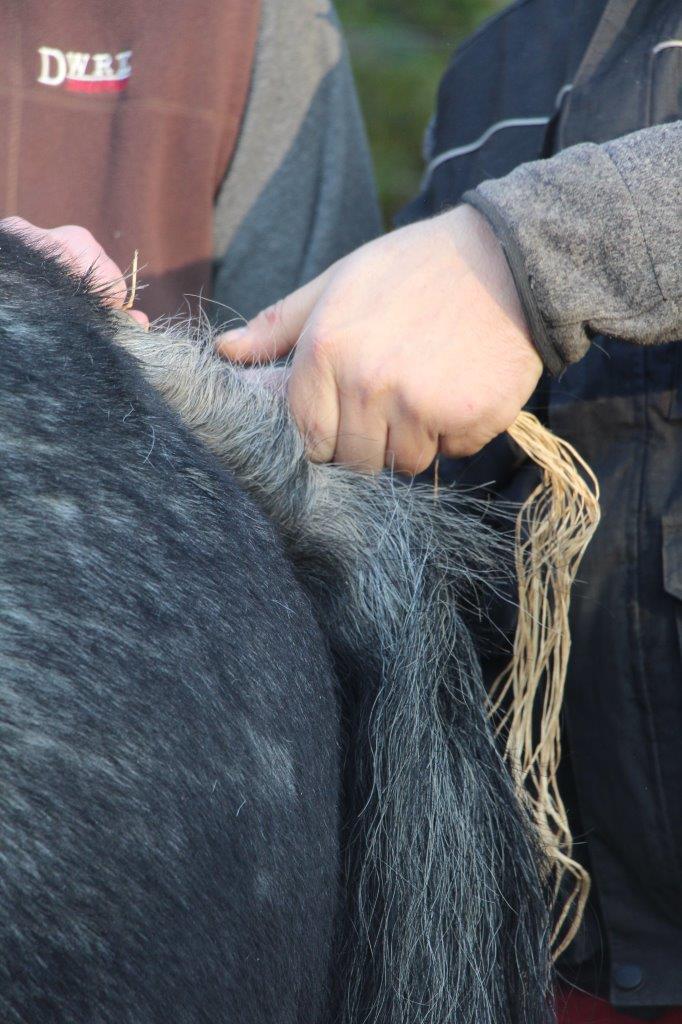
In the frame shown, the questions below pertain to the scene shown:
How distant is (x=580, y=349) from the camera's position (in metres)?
0.99

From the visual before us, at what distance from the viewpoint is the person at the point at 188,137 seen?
163cm

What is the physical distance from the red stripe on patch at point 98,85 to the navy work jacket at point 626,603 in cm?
74

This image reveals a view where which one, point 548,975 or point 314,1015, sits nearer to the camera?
point 314,1015

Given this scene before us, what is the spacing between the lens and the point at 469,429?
1007 millimetres

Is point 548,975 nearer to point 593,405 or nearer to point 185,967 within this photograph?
point 185,967

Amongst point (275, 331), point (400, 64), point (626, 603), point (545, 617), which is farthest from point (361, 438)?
point (400, 64)

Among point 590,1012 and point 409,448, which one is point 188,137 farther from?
point 590,1012

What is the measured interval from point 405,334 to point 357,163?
1072 millimetres

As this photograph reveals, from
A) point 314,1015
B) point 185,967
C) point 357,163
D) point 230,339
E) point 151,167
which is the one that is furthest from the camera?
point 357,163

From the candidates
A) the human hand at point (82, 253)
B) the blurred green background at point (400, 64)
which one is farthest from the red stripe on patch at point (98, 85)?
the blurred green background at point (400, 64)

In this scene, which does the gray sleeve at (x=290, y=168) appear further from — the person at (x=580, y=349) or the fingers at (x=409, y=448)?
the fingers at (x=409, y=448)

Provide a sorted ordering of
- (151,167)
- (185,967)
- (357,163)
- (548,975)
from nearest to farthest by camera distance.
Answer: (185,967) < (548,975) < (151,167) < (357,163)

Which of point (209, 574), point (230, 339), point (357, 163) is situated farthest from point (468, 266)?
point (357, 163)

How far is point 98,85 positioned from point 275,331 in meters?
0.81
